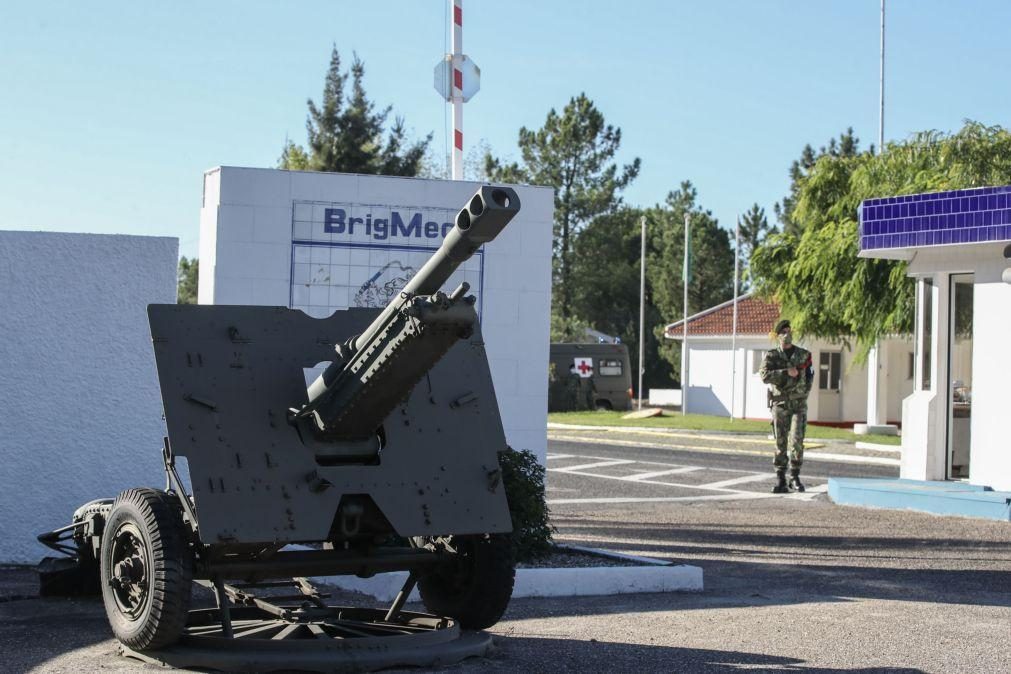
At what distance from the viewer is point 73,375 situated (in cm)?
933

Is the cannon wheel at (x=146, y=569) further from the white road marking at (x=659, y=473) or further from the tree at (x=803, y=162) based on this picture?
the tree at (x=803, y=162)

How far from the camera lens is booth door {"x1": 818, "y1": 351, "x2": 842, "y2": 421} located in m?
42.5

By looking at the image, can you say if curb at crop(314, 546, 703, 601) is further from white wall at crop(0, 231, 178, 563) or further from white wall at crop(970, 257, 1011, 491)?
white wall at crop(970, 257, 1011, 491)

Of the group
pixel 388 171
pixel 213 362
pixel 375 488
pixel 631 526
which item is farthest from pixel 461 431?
pixel 388 171

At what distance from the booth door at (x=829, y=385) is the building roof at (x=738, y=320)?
3.14 m

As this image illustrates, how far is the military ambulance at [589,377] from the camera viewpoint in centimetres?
4622

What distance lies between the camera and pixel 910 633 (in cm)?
745

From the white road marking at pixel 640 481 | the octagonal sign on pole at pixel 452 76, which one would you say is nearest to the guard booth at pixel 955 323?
the white road marking at pixel 640 481

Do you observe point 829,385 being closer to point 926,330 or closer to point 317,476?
point 926,330

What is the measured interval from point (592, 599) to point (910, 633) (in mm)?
2096

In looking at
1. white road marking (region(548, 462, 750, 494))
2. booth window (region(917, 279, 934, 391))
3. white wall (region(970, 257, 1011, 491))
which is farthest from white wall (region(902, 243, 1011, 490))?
white road marking (region(548, 462, 750, 494))

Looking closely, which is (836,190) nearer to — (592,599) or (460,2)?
(460,2)

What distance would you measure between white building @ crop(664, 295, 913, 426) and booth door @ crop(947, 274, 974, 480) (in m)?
19.7

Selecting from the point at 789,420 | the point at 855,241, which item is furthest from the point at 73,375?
the point at 855,241
